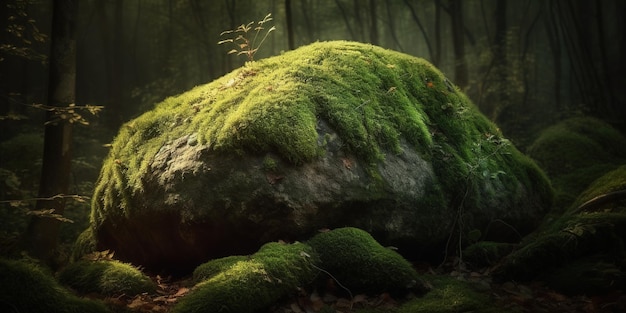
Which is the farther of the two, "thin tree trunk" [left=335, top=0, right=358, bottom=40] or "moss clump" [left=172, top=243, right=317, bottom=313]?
"thin tree trunk" [left=335, top=0, right=358, bottom=40]

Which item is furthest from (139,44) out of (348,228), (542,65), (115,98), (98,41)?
(348,228)

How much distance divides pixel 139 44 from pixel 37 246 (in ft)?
67.6

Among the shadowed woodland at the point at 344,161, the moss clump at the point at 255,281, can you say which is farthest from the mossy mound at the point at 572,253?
the moss clump at the point at 255,281

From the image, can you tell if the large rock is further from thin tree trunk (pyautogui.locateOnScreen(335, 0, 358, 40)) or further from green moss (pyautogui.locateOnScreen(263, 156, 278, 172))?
thin tree trunk (pyautogui.locateOnScreen(335, 0, 358, 40))

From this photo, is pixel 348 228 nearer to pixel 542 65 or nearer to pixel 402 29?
Answer: pixel 542 65

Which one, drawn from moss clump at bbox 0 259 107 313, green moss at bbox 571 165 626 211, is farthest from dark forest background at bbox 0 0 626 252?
green moss at bbox 571 165 626 211

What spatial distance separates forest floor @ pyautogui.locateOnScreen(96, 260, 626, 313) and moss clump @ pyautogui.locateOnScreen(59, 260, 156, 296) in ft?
0.36

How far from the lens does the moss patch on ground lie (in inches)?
162

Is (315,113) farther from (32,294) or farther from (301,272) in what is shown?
(32,294)

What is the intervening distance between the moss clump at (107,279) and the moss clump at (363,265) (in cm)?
164

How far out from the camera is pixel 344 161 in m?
4.33

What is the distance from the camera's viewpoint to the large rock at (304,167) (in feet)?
12.9

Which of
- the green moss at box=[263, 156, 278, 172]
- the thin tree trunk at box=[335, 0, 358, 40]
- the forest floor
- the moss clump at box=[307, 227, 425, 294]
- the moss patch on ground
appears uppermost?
the thin tree trunk at box=[335, 0, 358, 40]

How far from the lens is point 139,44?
78.5ft
